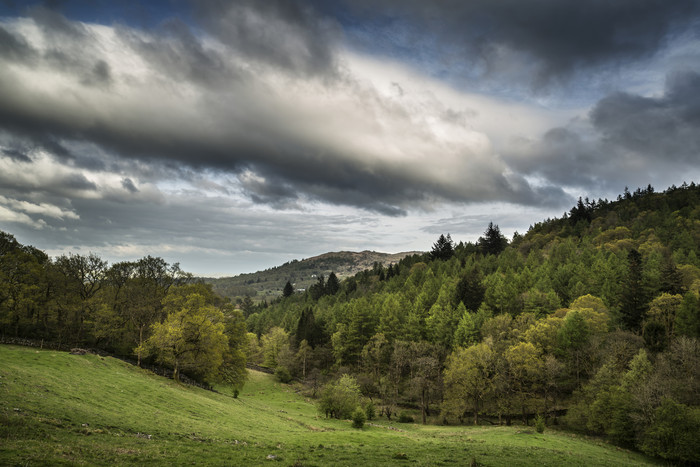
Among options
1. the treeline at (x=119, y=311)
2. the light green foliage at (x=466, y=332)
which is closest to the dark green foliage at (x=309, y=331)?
the treeline at (x=119, y=311)

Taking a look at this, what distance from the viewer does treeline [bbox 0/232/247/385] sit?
57.9 m

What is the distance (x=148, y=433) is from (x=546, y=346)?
7065 cm

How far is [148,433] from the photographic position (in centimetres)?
2417

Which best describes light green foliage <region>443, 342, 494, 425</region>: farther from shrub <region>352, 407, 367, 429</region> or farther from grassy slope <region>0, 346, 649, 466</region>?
shrub <region>352, 407, 367, 429</region>

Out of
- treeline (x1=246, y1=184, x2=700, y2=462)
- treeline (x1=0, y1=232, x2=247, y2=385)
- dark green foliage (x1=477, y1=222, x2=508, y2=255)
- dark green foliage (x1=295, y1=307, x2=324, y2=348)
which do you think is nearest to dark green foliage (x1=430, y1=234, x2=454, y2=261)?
dark green foliage (x1=477, y1=222, x2=508, y2=255)

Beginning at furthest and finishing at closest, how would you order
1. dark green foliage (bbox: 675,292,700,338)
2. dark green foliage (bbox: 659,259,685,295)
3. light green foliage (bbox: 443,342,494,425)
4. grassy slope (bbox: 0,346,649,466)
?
1. dark green foliage (bbox: 659,259,685,295)
2. light green foliage (bbox: 443,342,494,425)
3. dark green foliage (bbox: 675,292,700,338)
4. grassy slope (bbox: 0,346,649,466)

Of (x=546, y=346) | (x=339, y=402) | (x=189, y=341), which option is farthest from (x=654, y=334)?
(x=189, y=341)

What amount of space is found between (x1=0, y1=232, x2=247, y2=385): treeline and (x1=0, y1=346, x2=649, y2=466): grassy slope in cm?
1358

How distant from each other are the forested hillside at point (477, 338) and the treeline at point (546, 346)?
0.95 feet

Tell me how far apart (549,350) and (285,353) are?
71.4 m

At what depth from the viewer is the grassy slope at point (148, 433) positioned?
17.6 metres

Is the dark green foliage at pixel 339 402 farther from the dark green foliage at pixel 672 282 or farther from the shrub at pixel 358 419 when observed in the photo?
the dark green foliage at pixel 672 282

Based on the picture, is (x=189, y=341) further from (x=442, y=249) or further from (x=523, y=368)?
(x=442, y=249)

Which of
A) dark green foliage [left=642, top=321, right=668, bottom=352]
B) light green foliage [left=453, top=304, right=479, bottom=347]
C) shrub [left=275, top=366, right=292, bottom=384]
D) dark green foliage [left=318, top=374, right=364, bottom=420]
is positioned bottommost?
shrub [left=275, top=366, right=292, bottom=384]
